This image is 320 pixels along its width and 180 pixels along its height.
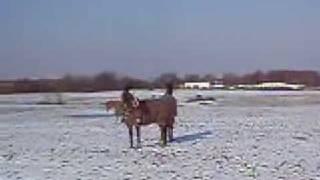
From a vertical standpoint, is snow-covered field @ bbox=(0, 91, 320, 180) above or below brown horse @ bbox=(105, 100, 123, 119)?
below

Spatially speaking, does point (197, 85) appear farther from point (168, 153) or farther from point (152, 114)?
point (168, 153)

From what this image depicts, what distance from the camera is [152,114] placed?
68.5 feet

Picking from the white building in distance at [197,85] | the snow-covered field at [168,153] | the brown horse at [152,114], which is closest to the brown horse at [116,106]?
the brown horse at [152,114]

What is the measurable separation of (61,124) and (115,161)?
15.7 metres

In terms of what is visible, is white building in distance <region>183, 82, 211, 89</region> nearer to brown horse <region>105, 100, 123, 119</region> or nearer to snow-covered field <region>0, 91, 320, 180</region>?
snow-covered field <region>0, 91, 320, 180</region>

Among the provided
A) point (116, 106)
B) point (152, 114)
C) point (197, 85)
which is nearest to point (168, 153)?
point (152, 114)

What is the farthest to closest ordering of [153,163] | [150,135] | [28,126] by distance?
1. [28,126]
2. [150,135]
3. [153,163]

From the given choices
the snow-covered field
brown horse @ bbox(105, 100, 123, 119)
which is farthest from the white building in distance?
brown horse @ bbox(105, 100, 123, 119)

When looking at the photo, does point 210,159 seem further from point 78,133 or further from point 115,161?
point 78,133

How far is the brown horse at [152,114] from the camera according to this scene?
20.5 m

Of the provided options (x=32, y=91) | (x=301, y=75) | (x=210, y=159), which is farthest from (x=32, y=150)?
(x=301, y=75)

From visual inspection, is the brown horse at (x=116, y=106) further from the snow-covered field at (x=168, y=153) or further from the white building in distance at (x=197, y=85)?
the white building in distance at (x=197, y=85)

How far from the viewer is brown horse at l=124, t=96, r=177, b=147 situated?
2047 cm

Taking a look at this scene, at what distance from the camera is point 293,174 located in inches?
579
